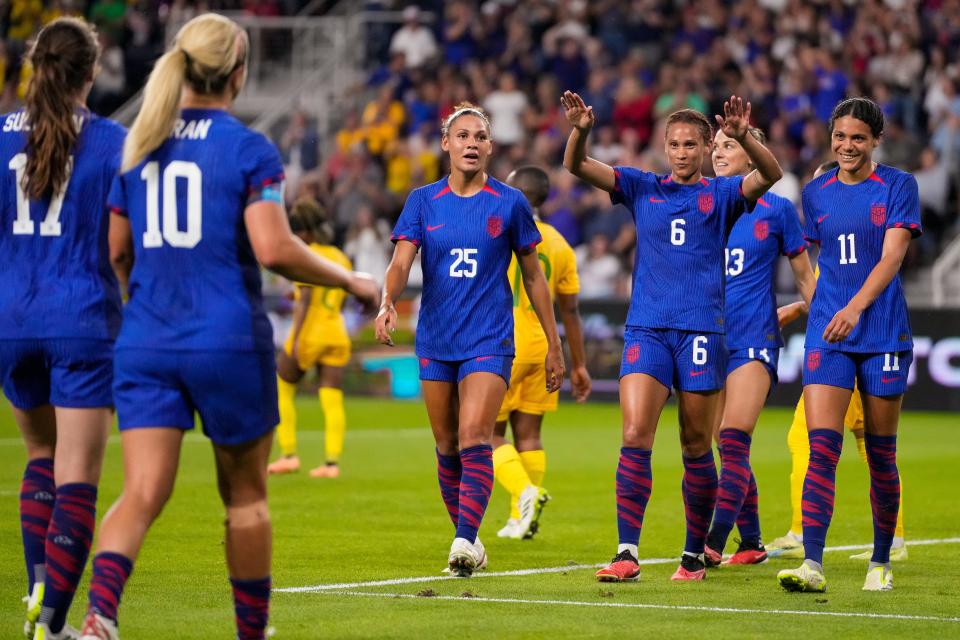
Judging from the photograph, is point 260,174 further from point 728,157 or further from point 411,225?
point 728,157

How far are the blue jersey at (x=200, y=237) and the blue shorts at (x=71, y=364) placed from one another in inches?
23.1

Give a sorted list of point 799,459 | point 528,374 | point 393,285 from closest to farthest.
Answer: point 393,285 → point 799,459 → point 528,374

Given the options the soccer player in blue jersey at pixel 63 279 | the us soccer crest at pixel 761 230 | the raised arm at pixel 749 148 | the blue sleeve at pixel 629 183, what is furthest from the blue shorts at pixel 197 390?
the us soccer crest at pixel 761 230

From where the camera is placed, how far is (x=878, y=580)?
8.16 meters

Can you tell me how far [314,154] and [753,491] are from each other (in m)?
19.0

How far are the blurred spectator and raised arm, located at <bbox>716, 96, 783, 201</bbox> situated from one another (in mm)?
20354

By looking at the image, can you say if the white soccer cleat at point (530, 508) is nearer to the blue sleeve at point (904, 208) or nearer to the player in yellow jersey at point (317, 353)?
the blue sleeve at point (904, 208)

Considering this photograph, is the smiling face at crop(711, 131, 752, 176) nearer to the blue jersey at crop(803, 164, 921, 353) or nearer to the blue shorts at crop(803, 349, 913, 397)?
the blue jersey at crop(803, 164, 921, 353)

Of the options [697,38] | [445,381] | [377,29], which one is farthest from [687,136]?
[377,29]

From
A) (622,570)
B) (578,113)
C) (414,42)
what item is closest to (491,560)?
(622,570)

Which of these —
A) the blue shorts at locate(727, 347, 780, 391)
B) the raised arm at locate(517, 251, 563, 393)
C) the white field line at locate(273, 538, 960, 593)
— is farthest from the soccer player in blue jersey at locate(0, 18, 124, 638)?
the blue shorts at locate(727, 347, 780, 391)

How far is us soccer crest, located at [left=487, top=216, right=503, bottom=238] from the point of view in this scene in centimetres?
867

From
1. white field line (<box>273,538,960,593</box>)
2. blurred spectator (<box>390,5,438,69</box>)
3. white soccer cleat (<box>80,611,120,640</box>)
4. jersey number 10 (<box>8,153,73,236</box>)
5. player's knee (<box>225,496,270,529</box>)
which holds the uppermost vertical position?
blurred spectator (<box>390,5,438,69</box>)

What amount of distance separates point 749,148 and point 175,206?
3.31m
